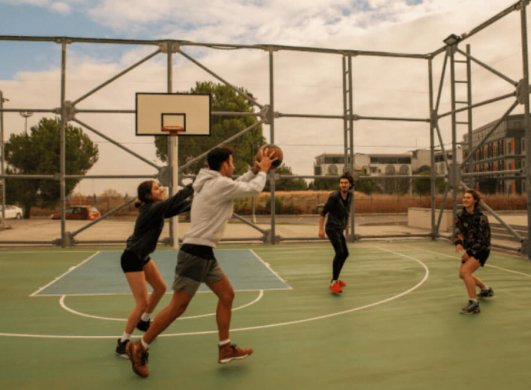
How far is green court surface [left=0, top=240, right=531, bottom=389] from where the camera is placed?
163 inches

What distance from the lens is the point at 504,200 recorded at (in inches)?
1203

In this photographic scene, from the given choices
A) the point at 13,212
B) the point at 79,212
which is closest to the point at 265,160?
the point at 79,212

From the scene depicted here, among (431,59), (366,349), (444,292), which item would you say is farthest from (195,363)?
(431,59)

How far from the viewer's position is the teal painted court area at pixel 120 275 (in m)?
7.81

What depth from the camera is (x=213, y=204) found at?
4086mm

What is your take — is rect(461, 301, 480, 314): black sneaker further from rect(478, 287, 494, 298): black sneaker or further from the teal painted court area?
the teal painted court area

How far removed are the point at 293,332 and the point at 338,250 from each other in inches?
96.4

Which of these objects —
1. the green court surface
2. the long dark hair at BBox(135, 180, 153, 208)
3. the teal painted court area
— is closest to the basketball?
the long dark hair at BBox(135, 180, 153, 208)

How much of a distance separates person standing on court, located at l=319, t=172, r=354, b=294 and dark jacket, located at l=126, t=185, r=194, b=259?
3450 mm

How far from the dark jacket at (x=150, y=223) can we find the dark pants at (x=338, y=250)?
3.69 m

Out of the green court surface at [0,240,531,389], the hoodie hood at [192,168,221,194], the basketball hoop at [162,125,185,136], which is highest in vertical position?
the basketball hoop at [162,125,185,136]

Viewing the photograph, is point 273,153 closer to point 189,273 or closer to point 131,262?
point 189,273

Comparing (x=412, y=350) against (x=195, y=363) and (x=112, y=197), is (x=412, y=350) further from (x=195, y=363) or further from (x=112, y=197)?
(x=112, y=197)

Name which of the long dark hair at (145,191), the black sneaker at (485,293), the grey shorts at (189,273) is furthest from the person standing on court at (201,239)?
the black sneaker at (485,293)
